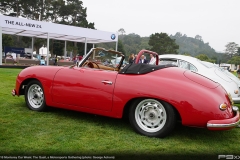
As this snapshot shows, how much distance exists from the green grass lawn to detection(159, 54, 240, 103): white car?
173cm

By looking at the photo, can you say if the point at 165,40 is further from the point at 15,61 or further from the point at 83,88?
the point at 83,88

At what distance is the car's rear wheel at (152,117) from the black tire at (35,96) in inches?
74.7

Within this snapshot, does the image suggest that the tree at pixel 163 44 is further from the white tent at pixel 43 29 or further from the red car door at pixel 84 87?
the red car door at pixel 84 87

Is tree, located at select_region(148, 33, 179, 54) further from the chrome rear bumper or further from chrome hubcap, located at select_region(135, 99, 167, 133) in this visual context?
the chrome rear bumper

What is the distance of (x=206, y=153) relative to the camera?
2.86 meters

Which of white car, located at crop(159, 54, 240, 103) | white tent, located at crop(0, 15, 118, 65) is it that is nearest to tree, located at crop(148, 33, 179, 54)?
white tent, located at crop(0, 15, 118, 65)

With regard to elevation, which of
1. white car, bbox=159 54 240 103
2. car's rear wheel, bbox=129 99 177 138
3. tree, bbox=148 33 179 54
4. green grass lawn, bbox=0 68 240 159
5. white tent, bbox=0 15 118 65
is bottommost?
green grass lawn, bbox=0 68 240 159

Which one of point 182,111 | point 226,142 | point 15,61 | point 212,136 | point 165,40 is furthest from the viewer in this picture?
point 165,40

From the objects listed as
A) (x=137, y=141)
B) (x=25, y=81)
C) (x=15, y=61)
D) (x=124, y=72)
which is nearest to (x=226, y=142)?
(x=137, y=141)

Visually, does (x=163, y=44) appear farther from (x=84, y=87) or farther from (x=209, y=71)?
(x=84, y=87)

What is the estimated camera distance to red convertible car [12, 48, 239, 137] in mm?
3055

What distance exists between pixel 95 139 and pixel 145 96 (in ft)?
3.01

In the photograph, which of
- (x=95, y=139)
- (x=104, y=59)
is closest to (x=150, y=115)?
(x=95, y=139)

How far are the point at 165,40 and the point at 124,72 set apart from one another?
76.0 metres
